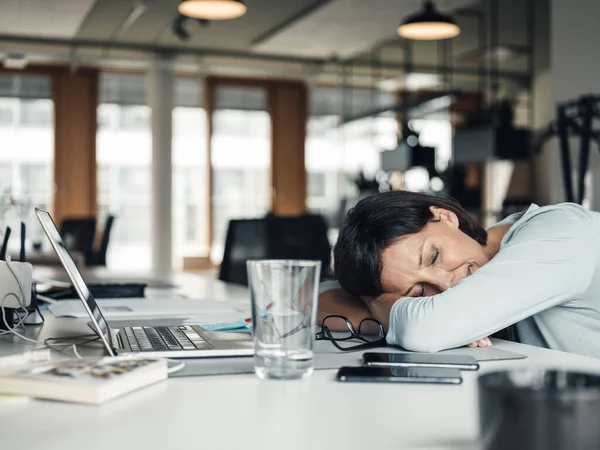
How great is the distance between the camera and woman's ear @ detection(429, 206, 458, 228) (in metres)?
1.43

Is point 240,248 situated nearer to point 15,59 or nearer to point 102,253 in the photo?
point 102,253

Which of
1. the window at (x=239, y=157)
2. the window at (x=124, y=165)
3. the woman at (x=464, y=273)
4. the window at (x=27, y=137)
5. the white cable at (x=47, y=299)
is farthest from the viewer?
the window at (x=239, y=157)

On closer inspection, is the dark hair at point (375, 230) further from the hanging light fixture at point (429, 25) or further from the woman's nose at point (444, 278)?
the hanging light fixture at point (429, 25)

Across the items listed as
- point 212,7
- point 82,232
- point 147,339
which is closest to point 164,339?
point 147,339

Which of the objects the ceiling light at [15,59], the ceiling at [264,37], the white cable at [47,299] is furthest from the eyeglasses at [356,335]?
the ceiling light at [15,59]

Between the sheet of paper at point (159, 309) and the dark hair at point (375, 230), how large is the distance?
12.1 inches

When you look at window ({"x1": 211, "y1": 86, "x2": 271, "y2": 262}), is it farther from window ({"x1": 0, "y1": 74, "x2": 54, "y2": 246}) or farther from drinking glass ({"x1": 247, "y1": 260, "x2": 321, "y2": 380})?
drinking glass ({"x1": 247, "y1": 260, "x2": 321, "y2": 380})

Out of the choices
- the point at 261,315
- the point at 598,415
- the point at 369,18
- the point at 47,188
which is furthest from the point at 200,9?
the point at 47,188

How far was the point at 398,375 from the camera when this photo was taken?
96 cm

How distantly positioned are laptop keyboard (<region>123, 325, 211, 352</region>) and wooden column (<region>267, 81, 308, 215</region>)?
1082cm

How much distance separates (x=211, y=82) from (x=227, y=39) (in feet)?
6.98

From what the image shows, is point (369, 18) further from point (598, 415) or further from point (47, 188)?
point (598, 415)

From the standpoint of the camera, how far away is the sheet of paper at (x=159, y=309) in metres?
1.70

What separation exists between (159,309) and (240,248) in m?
1.43
